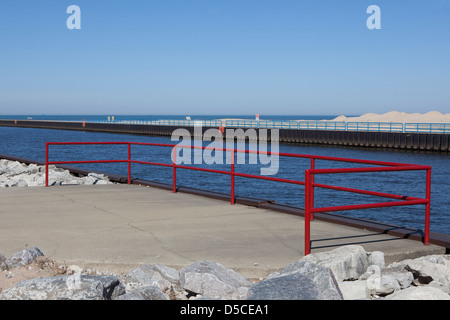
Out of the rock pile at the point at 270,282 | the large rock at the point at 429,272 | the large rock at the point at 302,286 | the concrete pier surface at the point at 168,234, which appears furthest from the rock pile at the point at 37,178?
the large rock at the point at 302,286

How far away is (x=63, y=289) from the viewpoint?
4094mm

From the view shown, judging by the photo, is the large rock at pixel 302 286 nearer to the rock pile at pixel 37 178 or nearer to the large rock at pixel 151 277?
the large rock at pixel 151 277

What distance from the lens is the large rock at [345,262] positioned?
4988 millimetres

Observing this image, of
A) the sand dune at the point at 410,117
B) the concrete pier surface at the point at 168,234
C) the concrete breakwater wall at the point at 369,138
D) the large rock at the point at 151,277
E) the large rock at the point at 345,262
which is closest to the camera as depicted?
the large rock at the point at 151,277

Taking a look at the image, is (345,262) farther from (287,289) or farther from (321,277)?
(287,289)

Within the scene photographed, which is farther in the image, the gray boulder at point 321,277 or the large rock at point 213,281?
the large rock at point 213,281

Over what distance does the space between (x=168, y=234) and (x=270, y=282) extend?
251 centimetres

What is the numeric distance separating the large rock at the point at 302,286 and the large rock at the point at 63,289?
116 centimetres

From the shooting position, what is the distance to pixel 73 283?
163 inches

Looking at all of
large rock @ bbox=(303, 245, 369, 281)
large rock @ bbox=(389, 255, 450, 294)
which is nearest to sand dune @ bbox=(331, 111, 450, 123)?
large rock @ bbox=(389, 255, 450, 294)

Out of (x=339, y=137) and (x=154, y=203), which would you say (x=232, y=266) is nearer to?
(x=154, y=203)

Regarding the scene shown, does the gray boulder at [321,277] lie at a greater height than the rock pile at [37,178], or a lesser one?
greater

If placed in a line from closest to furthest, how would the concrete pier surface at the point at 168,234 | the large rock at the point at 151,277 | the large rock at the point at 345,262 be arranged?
the large rock at the point at 151,277 < the large rock at the point at 345,262 < the concrete pier surface at the point at 168,234

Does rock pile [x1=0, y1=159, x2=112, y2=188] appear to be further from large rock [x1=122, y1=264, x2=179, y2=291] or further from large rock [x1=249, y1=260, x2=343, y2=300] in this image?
large rock [x1=249, y1=260, x2=343, y2=300]
